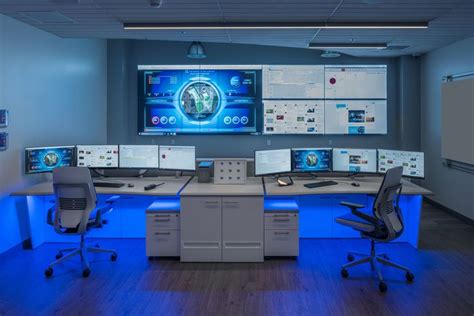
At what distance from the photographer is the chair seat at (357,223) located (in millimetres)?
3689

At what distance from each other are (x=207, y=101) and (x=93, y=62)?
1.88m

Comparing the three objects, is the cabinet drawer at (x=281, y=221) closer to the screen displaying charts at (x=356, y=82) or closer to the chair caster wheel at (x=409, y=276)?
the chair caster wheel at (x=409, y=276)

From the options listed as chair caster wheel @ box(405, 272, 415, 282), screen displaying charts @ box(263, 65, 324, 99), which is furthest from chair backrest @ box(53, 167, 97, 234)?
screen displaying charts @ box(263, 65, 324, 99)

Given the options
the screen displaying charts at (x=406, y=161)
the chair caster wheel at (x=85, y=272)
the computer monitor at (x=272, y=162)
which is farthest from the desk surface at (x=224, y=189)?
the screen displaying charts at (x=406, y=161)

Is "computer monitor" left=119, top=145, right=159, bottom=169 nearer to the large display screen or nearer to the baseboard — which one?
the large display screen

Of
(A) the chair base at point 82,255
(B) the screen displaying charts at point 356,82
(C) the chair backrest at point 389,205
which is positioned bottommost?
(A) the chair base at point 82,255

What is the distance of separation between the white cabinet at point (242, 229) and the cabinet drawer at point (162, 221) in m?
0.49

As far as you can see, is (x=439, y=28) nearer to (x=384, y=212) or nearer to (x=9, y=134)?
(x=384, y=212)

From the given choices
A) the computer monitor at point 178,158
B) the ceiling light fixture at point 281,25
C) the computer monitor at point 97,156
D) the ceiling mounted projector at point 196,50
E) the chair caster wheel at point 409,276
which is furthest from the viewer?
the ceiling mounted projector at point 196,50

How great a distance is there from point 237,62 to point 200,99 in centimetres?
88

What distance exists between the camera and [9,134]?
14.3ft

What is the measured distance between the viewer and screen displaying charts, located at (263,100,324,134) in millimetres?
7066

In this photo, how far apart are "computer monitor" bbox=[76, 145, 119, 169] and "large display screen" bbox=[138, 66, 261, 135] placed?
2.19 m

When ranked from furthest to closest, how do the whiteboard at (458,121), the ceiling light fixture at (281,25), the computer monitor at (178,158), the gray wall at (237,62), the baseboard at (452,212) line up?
the gray wall at (237,62), the baseboard at (452,212), the whiteboard at (458,121), the computer monitor at (178,158), the ceiling light fixture at (281,25)
